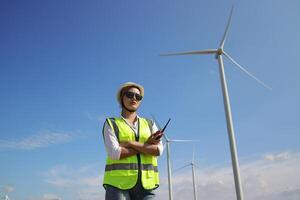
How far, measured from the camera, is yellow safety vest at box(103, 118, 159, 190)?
18.7 ft

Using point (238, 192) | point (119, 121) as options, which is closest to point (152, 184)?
point (119, 121)

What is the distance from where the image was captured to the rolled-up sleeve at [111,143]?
5832mm

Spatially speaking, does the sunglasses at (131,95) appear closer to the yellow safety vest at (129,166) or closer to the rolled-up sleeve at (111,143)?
the yellow safety vest at (129,166)

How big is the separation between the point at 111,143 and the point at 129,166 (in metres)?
0.51

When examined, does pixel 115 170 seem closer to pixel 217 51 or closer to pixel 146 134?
pixel 146 134

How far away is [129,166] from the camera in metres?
5.86

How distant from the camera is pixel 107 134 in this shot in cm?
611

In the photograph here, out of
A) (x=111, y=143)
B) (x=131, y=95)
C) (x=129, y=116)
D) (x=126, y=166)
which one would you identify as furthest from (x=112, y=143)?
(x=131, y=95)

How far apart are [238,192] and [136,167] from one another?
19979 mm

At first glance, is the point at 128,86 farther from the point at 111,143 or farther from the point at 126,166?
the point at 126,166

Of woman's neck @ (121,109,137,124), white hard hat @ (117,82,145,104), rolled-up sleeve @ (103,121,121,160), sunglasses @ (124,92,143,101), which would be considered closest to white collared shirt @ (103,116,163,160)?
rolled-up sleeve @ (103,121,121,160)

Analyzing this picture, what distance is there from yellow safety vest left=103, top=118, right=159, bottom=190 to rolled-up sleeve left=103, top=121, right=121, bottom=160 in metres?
0.07

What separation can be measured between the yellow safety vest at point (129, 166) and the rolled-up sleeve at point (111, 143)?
7 cm

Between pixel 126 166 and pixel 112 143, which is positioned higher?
pixel 112 143
